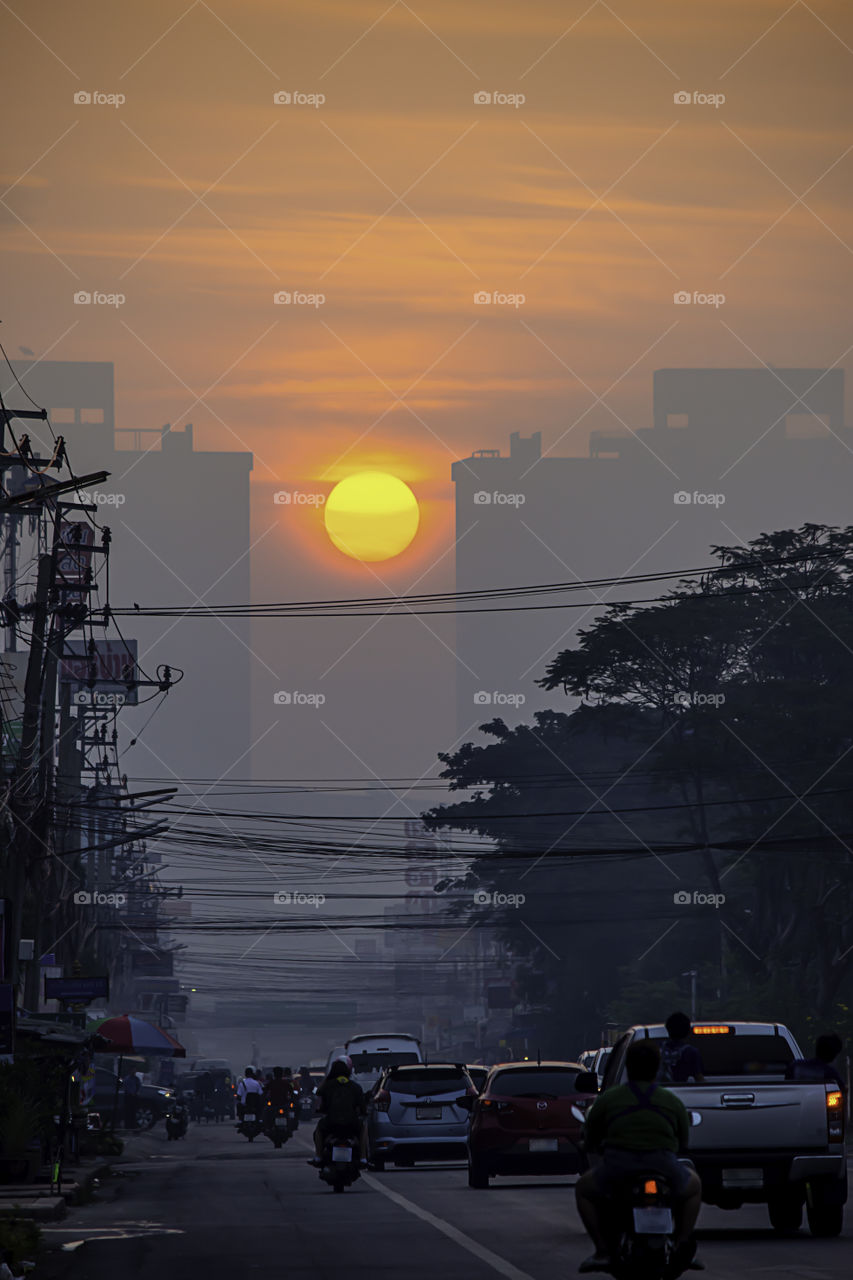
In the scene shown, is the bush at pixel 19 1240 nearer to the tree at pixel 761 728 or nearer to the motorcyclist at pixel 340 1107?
the motorcyclist at pixel 340 1107

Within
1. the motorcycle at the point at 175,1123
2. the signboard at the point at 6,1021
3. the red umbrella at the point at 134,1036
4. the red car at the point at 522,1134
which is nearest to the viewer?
the signboard at the point at 6,1021

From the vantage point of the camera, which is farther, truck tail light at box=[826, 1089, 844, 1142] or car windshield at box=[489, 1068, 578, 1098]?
car windshield at box=[489, 1068, 578, 1098]

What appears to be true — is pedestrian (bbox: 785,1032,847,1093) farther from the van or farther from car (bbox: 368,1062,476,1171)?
the van

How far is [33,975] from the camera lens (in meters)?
43.7

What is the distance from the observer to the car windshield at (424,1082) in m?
31.3

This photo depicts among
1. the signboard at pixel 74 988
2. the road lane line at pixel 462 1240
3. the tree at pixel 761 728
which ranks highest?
the tree at pixel 761 728

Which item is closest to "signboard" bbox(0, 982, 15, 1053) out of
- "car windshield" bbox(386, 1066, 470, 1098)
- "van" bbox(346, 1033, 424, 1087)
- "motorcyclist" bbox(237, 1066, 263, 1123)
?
"car windshield" bbox(386, 1066, 470, 1098)

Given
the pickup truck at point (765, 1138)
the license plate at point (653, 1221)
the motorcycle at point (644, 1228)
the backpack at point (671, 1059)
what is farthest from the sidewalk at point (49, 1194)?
the license plate at point (653, 1221)

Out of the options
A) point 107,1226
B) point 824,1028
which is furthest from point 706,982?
point 107,1226

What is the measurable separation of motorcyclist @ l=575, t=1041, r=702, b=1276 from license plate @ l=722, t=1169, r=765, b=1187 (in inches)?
231

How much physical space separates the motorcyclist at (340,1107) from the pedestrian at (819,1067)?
9.18 meters

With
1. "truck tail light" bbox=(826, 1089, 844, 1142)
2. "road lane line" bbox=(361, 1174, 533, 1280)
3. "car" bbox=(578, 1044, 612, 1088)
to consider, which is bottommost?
"road lane line" bbox=(361, 1174, 533, 1280)

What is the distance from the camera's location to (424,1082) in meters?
31.4

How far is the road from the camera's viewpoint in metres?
14.6
